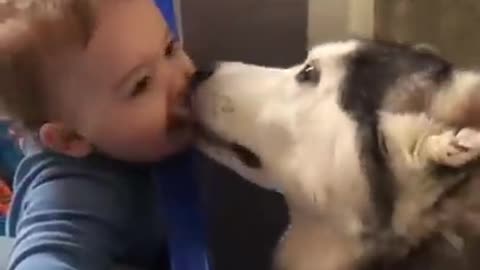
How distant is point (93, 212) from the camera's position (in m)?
1.19

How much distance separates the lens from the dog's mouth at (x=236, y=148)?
3.67ft

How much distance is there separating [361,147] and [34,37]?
0.37 meters

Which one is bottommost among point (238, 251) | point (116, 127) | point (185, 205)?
point (238, 251)

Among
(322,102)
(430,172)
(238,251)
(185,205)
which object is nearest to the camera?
(430,172)

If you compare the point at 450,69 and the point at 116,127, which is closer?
the point at 450,69

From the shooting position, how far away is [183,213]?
47.9 inches

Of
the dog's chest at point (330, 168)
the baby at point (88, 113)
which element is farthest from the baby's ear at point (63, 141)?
the dog's chest at point (330, 168)

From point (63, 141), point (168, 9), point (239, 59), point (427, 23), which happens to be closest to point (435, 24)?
point (427, 23)

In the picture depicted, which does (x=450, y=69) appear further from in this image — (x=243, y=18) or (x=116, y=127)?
(x=243, y=18)

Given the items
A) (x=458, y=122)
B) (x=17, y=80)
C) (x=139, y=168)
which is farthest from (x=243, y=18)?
(x=458, y=122)

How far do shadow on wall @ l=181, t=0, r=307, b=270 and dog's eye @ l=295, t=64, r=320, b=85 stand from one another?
32 cm

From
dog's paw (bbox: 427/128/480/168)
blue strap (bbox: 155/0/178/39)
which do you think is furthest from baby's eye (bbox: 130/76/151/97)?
dog's paw (bbox: 427/128/480/168)

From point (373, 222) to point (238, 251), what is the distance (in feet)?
1.47

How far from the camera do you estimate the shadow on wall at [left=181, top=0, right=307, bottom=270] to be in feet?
4.72
